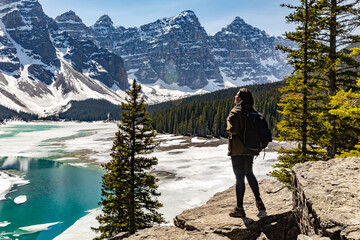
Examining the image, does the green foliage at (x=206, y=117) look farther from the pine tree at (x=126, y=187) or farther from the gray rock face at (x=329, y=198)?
Result: the gray rock face at (x=329, y=198)

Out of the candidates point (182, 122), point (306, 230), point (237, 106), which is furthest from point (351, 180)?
point (182, 122)

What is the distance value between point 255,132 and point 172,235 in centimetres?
378

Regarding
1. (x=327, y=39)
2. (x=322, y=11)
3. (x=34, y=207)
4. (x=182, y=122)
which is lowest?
(x=34, y=207)

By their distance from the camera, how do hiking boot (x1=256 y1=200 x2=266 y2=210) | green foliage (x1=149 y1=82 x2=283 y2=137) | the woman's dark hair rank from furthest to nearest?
green foliage (x1=149 y1=82 x2=283 y2=137) < hiking boot (x1=256 y1=200 x2=266 y2=210) < the woman's dark hair

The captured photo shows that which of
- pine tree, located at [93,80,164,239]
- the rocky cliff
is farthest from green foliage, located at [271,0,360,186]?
pine tree, located at [93,80,164,239]

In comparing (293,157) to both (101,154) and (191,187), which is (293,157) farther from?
(101,154)

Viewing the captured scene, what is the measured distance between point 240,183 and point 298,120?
6.47 meters

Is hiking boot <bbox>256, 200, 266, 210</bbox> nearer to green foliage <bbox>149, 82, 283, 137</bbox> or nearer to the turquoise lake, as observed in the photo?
the turquoise lake

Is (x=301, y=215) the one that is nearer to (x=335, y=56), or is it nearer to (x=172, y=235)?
(x=172, y=235)

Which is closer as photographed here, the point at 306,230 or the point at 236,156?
the point at 306,230

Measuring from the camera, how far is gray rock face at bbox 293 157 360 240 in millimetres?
5078

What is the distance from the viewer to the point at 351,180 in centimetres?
644

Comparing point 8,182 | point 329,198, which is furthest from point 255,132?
point 8,182

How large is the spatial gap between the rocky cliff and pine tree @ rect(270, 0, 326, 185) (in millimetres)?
3702
